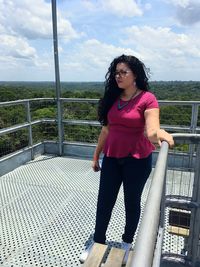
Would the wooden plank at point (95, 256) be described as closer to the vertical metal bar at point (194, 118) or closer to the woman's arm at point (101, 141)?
the woman's arm at point (101, 141)

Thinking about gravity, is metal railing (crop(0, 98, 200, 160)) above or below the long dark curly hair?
below

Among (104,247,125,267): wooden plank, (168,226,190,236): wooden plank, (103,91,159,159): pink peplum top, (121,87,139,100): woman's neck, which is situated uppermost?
(121,87,139,100): woman's neck

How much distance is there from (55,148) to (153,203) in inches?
189

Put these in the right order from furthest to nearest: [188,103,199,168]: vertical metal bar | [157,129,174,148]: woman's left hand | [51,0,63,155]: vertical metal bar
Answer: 1. [51,0,63,155]: vertical metal bar
2. [188,103,199,168]: vertical metal bar
3. [157,129,174,148]: woman's left hand

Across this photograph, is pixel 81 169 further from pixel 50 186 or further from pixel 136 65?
pixel 136 65

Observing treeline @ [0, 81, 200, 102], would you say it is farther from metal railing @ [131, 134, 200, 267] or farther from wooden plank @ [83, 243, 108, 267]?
wooden plank @ [83, 243, 108, 267]

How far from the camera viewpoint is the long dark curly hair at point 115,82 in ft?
6.55

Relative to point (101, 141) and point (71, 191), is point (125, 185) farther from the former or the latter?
point (71, 191)

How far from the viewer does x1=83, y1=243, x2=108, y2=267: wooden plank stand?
165cm

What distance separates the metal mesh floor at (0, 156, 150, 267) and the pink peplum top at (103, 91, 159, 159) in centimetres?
109

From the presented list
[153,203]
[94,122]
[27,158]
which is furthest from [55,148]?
[153,203]

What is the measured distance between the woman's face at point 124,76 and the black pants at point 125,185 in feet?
1.65

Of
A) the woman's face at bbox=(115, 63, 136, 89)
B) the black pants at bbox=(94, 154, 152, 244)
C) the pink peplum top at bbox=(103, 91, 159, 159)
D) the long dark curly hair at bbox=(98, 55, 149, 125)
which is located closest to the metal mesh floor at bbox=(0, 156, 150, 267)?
the black pants at bbox=(94, 154, 152, 244)

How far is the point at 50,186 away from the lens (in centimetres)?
398
